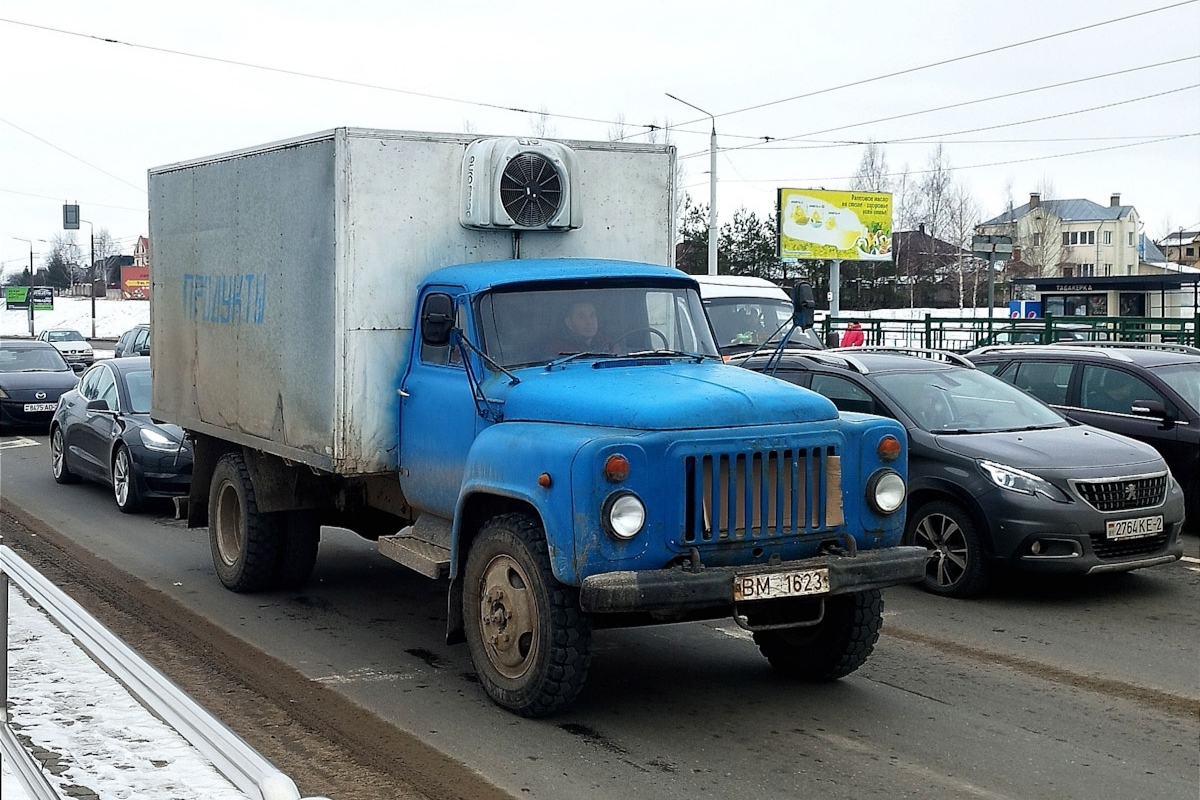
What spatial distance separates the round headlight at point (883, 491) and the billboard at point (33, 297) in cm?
7256

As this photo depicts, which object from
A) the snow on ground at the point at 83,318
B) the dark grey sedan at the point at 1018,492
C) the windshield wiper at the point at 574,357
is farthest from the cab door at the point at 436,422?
the snow on ground at the point at 83,318

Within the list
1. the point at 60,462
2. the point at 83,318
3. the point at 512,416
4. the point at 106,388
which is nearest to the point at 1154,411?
the point at 512,416

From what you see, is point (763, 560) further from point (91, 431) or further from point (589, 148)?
point (91, 431)

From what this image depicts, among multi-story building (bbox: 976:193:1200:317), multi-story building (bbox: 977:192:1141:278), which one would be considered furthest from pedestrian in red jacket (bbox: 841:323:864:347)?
multi-story building (bbox: 977:192:1141:278)

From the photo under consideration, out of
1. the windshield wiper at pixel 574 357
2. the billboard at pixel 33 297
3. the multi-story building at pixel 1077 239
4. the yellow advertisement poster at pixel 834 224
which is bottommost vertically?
the windshield wiper at pixel 574 357

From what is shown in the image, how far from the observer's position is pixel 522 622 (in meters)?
6.23

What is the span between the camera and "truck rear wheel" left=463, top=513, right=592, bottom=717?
19.7ft

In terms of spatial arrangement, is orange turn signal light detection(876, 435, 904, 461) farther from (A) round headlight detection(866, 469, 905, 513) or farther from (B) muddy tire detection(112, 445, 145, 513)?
(B) muddy tire detection(112, 445, 145, 513)

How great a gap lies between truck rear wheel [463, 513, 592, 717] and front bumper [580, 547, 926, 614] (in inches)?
13.4

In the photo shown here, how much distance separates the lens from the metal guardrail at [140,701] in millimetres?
2393

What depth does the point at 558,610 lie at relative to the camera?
600 centimetres

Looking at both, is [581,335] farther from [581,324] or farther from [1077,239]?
[1077,239]

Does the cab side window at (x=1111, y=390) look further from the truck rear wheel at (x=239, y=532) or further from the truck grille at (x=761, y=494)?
the truck rear wheel at (x=239, y=532)

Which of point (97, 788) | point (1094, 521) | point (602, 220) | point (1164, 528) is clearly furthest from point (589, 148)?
point (97, 788)
